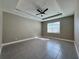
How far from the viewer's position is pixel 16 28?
182 inches

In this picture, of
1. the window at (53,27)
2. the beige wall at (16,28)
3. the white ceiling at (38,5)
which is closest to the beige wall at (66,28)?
the window at (53,27)

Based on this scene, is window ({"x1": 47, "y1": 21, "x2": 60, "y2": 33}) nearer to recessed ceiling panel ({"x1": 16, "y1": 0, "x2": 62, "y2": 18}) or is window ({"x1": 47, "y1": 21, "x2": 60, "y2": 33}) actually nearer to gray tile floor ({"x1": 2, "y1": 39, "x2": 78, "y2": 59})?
recessed ceiling panel ({"x1": 16, "y1": 0, "x2": 62, "y2": 18})

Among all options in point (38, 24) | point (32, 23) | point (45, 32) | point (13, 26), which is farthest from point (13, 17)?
point (45, 32)

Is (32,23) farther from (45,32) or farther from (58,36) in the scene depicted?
(58,36)

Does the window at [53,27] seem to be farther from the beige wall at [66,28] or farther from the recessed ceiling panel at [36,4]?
the recessed ceiling panel at [36,4]

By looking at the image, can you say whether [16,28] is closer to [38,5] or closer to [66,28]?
[38,5]

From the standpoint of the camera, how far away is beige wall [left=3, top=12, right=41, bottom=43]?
3.89m

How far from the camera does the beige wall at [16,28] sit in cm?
389

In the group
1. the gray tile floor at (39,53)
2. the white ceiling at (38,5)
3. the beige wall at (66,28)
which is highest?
the white ceiling at (38,5)

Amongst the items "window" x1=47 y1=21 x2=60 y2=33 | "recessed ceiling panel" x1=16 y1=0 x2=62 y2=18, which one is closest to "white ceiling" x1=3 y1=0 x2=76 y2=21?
"recessed ceiling panel" x1=16 y1=0 x2=62 y2=18

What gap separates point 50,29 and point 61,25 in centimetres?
168

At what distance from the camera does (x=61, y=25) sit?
5.87 meters

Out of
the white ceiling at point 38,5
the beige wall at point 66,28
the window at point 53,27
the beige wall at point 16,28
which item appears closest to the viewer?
the white ceiling at point 38,5

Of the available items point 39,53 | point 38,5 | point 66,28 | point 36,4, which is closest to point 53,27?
point 66,28
